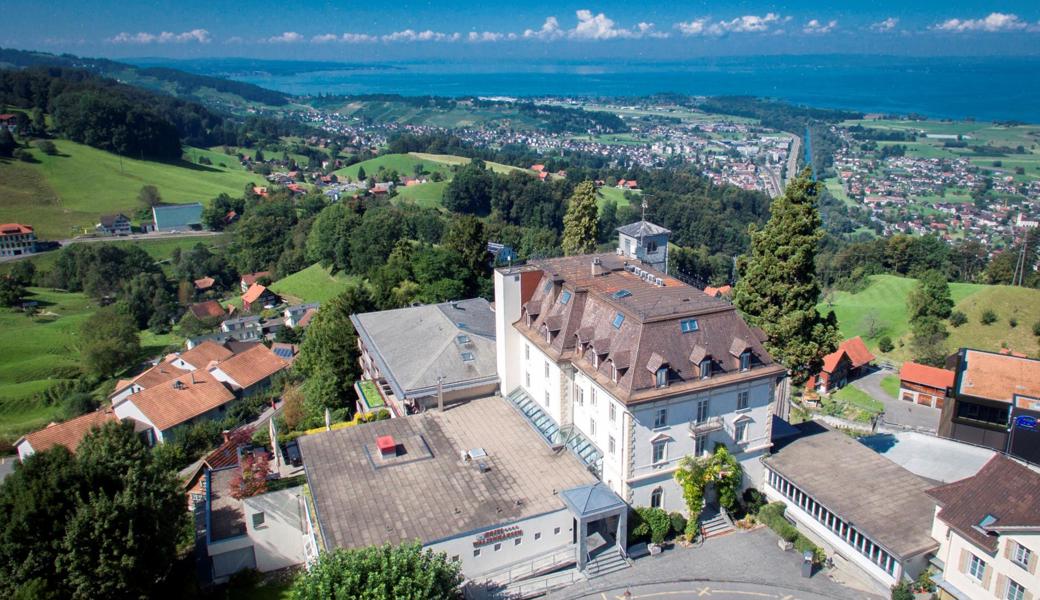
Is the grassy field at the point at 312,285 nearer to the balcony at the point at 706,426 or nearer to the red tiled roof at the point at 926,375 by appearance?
the red tiled roof at the point at 926,375

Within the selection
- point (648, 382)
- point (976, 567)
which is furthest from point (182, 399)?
point (976, 567)

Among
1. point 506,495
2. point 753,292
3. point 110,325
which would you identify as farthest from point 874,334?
point 110,325

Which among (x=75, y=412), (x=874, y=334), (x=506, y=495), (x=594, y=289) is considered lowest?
(x=75, y=412)

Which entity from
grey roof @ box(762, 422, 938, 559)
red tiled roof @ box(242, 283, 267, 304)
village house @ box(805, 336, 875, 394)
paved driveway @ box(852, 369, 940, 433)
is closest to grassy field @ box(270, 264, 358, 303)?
red tiled roof @ box(242, 283, 267, 304)

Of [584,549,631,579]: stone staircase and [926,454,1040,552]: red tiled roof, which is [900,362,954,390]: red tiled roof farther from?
[584,549,631,579]: stone staircase

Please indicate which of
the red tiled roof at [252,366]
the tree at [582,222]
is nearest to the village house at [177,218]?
the red tiled roof at [252,366]

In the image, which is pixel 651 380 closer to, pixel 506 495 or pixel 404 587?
pixel 506 495

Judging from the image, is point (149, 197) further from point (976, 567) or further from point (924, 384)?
point (976, 567)
